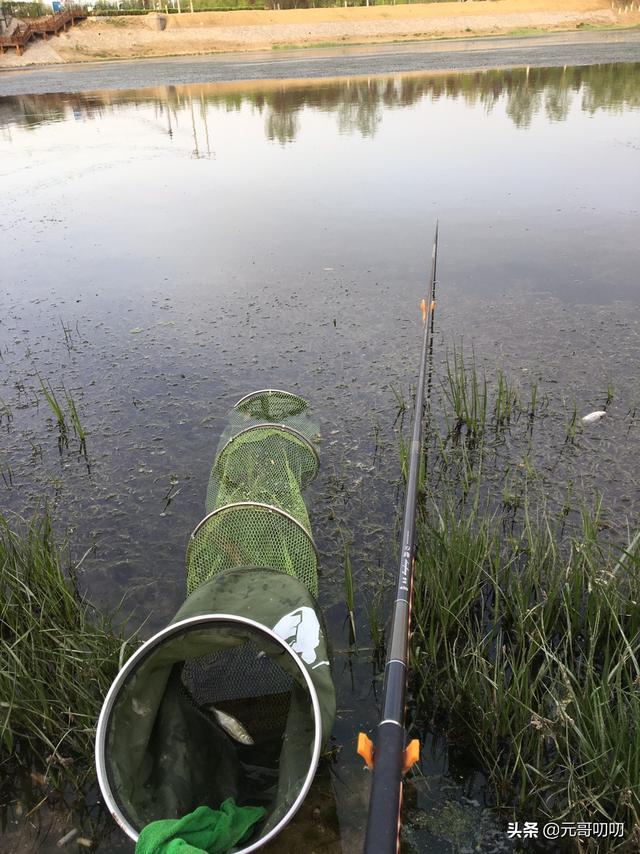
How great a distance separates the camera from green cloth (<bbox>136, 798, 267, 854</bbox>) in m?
1.70

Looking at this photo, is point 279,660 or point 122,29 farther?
point 122,29

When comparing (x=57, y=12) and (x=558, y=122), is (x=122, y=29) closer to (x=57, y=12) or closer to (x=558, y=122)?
(x=57, y=12)

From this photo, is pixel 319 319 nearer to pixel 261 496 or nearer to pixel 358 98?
pixel 261 496

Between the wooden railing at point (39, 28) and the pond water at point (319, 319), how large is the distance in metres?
35.1

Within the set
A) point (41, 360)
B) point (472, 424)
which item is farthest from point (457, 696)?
point (41, 360)

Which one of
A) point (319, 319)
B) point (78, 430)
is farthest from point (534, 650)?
point (319, 319)

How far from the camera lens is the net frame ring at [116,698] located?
175 cm

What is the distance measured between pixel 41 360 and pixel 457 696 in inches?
195

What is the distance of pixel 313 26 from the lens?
4697 centimetres

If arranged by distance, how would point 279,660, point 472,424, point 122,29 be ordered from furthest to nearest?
1. point 122,29
2. point 472,424
3. point 279,660

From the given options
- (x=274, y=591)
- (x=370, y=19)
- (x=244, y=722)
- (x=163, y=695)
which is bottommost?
(x=244, y=722)

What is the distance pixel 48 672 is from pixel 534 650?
214 centimetres

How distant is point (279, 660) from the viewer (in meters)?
2.08

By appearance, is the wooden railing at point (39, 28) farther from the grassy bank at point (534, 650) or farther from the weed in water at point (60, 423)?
the grassy bank at point (534, 650)
